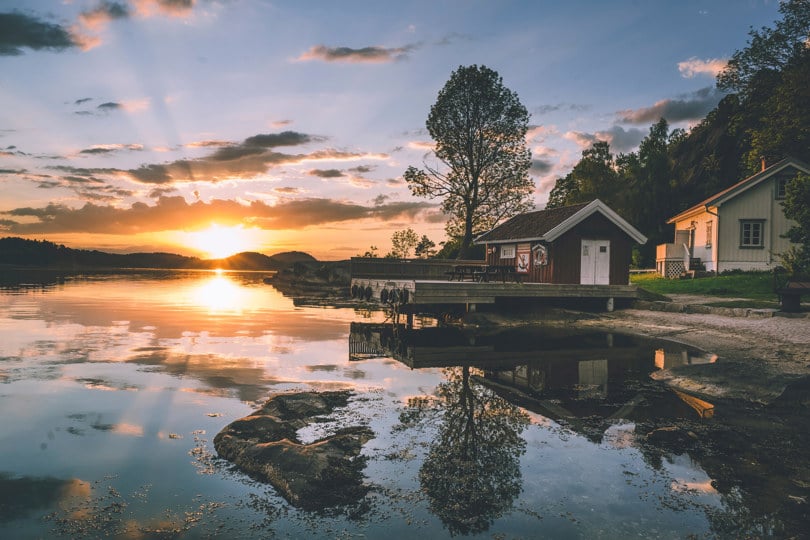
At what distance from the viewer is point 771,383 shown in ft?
37.4

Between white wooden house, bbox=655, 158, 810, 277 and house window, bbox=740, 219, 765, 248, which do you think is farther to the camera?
house window, bbox=740, 219, 765, 248

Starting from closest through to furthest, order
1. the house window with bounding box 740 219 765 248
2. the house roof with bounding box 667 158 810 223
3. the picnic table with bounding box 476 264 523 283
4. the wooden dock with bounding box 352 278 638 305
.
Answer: the wooden dock with bounding box 352 278 638 305
the picnic table with bounding box 476 264 523 283
the house roof with bounding box 667 158 810 223
the house window with bounding box 740 219 765 248

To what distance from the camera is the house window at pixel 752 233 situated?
3434cm

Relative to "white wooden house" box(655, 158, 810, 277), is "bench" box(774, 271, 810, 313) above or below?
below

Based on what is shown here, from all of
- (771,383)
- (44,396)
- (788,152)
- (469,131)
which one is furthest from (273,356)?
(788,152)

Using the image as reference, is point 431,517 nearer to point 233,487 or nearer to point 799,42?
point 233,487

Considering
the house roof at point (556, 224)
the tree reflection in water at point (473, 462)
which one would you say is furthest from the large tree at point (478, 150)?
the tree reflection in water at point (473, 462)

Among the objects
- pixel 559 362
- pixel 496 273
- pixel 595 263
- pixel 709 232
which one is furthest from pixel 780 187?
pixel 559 362

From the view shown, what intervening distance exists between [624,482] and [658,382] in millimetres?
6441

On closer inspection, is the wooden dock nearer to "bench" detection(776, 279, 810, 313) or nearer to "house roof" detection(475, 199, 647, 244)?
"house roof" detection(475, 199, 647, 244)

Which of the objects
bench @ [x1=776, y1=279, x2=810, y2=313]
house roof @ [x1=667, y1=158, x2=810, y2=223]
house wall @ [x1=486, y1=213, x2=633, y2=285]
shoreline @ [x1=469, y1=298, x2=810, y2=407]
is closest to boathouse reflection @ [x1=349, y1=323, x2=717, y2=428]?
shoreline @ [x1=469, y1=298, x2=810, y2=407]

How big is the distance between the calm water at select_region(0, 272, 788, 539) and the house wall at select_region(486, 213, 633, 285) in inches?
391

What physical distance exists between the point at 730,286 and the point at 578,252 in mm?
8536

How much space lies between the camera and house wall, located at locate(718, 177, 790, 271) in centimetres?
3403
